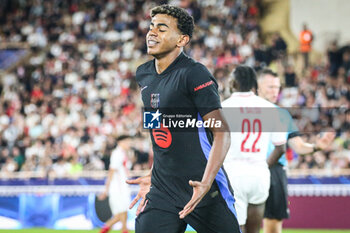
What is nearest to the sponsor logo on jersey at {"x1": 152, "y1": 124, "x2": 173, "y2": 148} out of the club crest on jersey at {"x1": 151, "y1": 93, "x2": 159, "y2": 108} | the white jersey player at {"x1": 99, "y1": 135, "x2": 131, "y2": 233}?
the club crest on jersey at {"x1": 151, "y1": 93, "x2": 159, "y2": 108}

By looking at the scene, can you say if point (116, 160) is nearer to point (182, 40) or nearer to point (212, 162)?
point (182, 40)

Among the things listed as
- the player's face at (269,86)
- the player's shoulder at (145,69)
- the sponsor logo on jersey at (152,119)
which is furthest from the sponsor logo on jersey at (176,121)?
the player's face at (269,86)

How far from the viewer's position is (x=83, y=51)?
64.9 ft

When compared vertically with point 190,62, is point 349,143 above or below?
below

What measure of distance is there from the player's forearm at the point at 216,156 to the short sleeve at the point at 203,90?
0.19 metres

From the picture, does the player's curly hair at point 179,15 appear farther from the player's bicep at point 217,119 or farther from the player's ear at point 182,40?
the player's bicep at point 217,119

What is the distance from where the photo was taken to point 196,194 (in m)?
3.66

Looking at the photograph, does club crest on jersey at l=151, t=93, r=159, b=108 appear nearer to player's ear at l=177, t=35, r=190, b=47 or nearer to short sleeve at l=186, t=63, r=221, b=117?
short sleeve at l=186, t=63, r=221, b=117

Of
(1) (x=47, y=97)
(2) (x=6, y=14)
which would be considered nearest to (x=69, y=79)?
(1) (x=47, y=97)

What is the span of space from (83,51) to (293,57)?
23.6 feet

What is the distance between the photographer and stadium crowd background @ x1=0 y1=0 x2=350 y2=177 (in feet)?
47.2

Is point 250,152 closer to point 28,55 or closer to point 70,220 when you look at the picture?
point 70,220

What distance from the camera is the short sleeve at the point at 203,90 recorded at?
3.77 meters

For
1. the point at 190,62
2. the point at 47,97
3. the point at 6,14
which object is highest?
the point at 6,14
